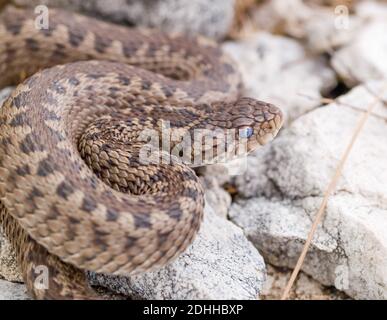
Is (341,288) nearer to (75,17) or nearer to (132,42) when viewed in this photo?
(132,42)

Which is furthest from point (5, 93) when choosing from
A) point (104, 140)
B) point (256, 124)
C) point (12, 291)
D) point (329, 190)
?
point (329, 190)

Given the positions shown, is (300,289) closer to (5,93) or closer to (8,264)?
(8,264)

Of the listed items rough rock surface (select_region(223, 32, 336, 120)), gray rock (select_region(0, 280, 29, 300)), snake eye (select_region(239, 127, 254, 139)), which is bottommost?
gray rock (select_region(0, 280, 29, 300))

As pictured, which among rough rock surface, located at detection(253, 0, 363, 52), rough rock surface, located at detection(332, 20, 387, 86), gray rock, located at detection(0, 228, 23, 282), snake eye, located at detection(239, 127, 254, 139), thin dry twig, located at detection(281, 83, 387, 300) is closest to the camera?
gray rock, located at detection(0, 228, 23, 282)

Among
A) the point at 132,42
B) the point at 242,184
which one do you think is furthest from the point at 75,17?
the point at 242,184

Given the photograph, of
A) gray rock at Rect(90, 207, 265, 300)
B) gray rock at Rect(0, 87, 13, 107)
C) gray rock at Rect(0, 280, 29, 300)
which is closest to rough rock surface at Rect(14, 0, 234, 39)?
gray rock at Rect(0, 87, 13, 107)

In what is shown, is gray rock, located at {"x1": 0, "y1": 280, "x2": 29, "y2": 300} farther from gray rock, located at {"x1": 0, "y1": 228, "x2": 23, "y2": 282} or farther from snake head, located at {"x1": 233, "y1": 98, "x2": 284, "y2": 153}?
snake head, located at {"x1": 233, "y1": 98, "x2": 284, "y2": 153}

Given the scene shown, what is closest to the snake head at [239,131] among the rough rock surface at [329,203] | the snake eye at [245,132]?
the snake eye at [245,132]
